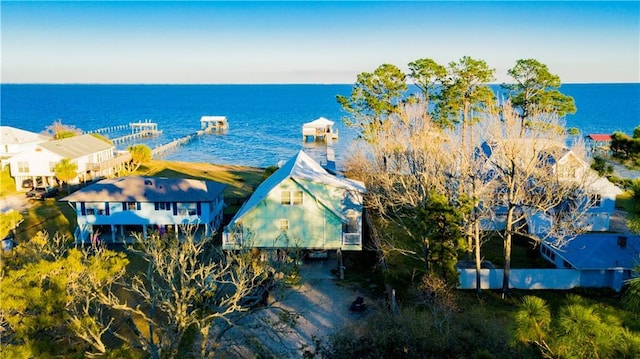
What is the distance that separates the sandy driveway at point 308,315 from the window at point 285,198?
4.17 m

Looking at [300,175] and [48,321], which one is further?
[300,175]

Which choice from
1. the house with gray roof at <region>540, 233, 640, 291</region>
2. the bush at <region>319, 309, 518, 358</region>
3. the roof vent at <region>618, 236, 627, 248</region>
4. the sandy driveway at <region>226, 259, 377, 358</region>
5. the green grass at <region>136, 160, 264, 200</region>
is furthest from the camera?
the green grass at <region>136, 160, 264, 200</region>

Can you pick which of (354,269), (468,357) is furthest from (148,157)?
(468,357)

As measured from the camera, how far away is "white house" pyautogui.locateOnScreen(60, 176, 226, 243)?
32.8m

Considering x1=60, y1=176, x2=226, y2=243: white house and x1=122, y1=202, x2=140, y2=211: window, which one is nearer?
x1=60, y1=176, x2=226, y2=243: white house

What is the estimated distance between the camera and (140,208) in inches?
1305

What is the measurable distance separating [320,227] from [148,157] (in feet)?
127

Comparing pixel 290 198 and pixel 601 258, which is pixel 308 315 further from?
pixel 601 258

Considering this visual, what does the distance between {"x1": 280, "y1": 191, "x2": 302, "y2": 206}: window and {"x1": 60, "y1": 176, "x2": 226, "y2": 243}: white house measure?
291 inches

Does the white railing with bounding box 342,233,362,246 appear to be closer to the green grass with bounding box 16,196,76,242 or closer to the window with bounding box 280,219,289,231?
the window with bounding box 280,219,289,231

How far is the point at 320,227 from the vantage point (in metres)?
28.0

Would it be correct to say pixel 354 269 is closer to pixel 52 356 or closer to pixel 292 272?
pixel 292 272

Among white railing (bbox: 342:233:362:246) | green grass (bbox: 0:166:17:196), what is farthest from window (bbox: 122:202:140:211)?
green grass (bbox: 0:166:17:196)

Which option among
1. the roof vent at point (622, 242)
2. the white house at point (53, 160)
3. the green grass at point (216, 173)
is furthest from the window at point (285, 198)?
the white house at point (53, 160)
